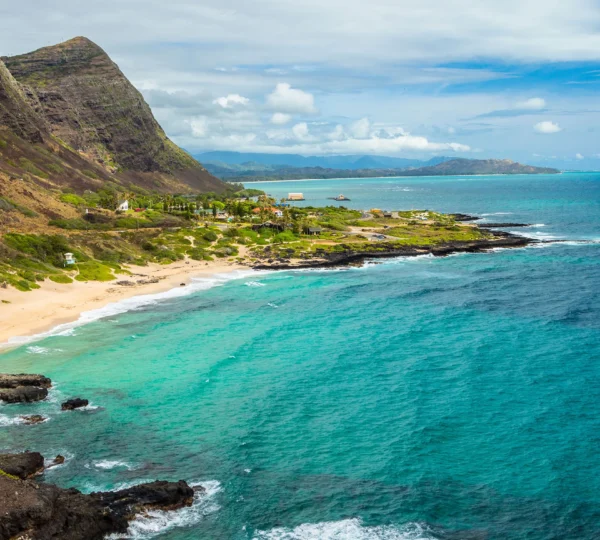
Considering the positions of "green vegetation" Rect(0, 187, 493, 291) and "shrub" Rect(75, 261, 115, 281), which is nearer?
"shrub" Rect(75, 261, 115, 281)

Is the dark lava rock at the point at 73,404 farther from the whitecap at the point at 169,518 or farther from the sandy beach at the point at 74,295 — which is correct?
the sandy beach at the point at 74,295

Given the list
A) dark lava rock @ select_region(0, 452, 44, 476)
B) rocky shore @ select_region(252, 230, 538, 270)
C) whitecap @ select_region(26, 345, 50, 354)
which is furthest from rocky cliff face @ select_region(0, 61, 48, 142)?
dark lava rock @ select_region(0, 452, 44, 476)

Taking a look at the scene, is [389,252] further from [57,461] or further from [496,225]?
[57,461]

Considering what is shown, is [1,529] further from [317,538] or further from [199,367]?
[199,367]

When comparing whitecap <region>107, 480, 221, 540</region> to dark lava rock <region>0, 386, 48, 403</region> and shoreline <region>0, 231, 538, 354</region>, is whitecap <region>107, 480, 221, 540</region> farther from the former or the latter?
shoreline <region>0, 231, 538, 354</region>

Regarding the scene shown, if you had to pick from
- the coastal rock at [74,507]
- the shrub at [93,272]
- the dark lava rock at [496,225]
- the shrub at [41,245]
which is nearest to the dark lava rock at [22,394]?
the coastal rock at [74,507]

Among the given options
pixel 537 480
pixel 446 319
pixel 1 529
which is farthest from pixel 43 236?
pixel 537 480
